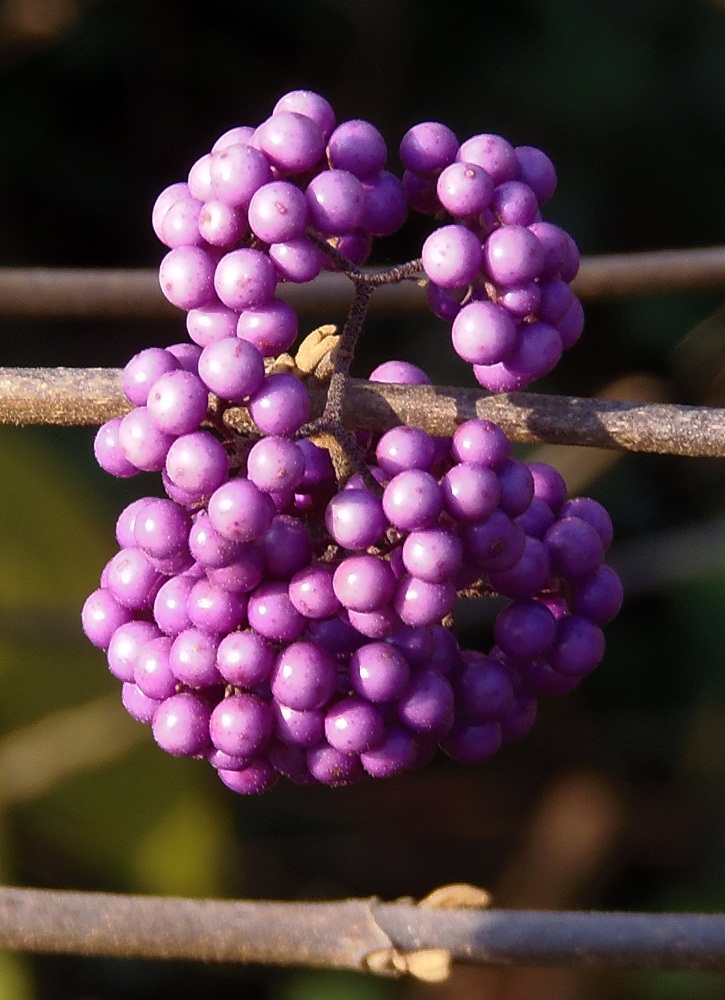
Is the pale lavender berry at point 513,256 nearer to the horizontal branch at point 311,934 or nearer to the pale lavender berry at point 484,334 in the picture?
the pale lavender berry at point 484,334

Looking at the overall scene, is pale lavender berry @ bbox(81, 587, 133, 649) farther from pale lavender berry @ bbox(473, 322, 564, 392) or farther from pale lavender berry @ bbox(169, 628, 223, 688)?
pale lavender berry @ bbox(473, 322, 564, 392)

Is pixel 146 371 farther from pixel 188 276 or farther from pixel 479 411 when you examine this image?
pixel 479 411

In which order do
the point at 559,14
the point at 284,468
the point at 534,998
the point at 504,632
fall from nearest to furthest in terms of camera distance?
1. the point at 284,468
2. the point at 504,632
3. the point at 534,998
4. the point at 559,14

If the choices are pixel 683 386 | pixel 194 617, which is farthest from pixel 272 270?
pixel 683 386

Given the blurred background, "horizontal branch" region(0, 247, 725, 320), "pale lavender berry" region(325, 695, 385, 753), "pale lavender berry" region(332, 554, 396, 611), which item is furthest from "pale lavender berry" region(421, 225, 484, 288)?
the blurred background

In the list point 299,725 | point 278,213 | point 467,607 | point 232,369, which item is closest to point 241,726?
point 299,725

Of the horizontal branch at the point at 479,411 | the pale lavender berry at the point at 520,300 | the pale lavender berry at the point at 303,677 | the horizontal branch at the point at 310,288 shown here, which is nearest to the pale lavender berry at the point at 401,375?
the horizontal branch at the point at 479,411

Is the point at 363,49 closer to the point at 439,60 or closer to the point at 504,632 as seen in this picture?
the point at 439,60
